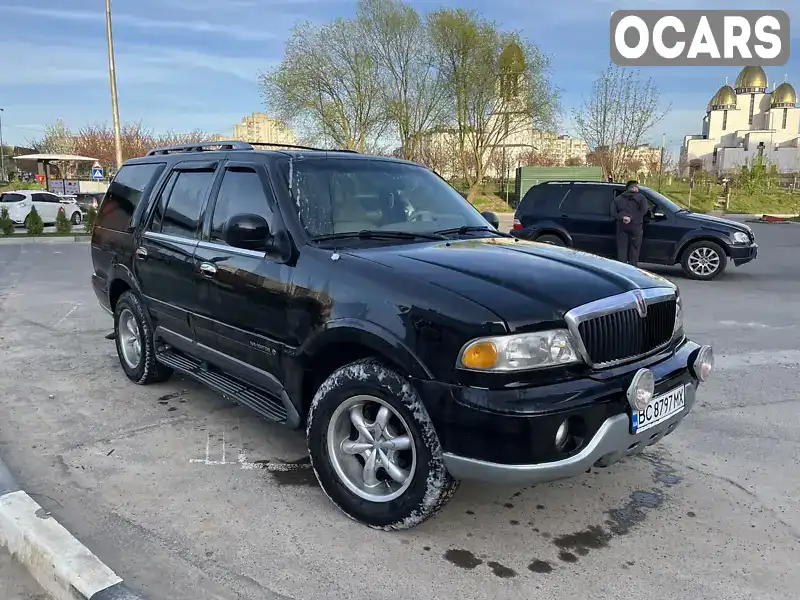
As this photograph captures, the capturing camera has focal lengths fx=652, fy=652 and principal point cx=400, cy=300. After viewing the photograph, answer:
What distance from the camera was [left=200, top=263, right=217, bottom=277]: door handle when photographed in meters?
4.14

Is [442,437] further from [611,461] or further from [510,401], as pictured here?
[611,461]

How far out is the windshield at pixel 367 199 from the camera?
151 inches

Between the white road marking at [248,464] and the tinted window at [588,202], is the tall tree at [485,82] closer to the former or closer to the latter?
the tinted window at [588,202]

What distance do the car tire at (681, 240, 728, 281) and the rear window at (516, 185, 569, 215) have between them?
8.53 feet

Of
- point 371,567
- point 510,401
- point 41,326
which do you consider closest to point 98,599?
point 371,567

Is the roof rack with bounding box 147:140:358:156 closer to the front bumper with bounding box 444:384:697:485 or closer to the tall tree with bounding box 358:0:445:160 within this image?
the front bumper with bounding box 444:384:697:485

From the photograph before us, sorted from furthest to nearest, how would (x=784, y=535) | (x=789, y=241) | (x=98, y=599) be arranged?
(x=789, y=241), (x=784, y=535), (x=98, y=599)

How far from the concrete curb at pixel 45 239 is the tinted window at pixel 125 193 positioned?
16.3 meters

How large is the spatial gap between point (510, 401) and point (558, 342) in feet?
1.17

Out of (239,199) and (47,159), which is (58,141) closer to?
(47,159)

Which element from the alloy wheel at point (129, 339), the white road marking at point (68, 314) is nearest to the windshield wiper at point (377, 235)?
the alloy wheel at point (129, 339)

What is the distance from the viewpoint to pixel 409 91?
38438 mm

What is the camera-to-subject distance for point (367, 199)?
4.07m

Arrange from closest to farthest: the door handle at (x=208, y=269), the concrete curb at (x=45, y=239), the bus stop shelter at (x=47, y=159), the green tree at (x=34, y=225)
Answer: the door handle at (x=208, y=269), the concrete curb at (x=45, y=239), the green tree at (x=34, y=225), the bus stop shelter at (x=47, y=159)
